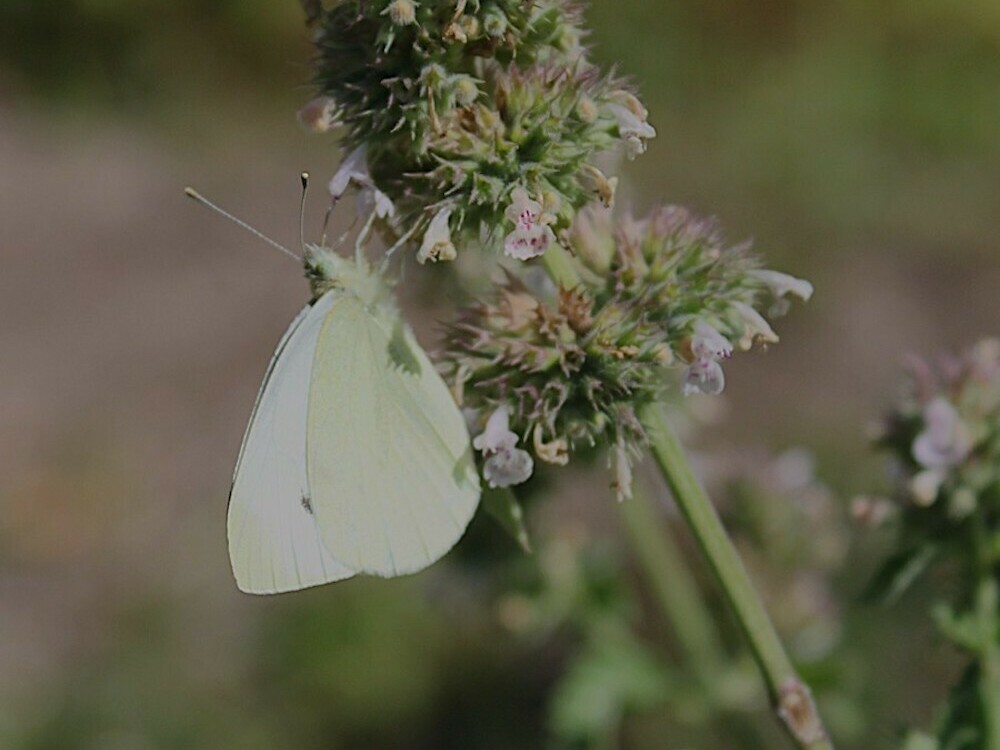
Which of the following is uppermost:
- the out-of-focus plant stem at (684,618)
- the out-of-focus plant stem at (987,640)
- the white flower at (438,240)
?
the white flower at (438,240)

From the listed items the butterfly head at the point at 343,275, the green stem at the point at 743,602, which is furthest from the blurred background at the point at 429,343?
the green stem at the point at 743,602

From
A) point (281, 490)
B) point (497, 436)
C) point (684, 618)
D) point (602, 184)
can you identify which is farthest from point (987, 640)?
point (281, 490)

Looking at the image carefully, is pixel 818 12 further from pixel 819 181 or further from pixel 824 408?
pixel 824 408

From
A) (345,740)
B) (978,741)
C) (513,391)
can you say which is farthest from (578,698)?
(345,740)

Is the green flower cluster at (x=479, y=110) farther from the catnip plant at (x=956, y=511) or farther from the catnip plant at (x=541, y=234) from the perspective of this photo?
the catnip plant at (x=956, y=511)

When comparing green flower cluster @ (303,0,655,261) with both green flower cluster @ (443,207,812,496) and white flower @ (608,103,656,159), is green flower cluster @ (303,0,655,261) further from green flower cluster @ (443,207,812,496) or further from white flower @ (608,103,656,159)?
green flower cluster @ (443,207,812,496)

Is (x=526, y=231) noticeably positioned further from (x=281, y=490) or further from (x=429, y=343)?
(x=429, y=343)
